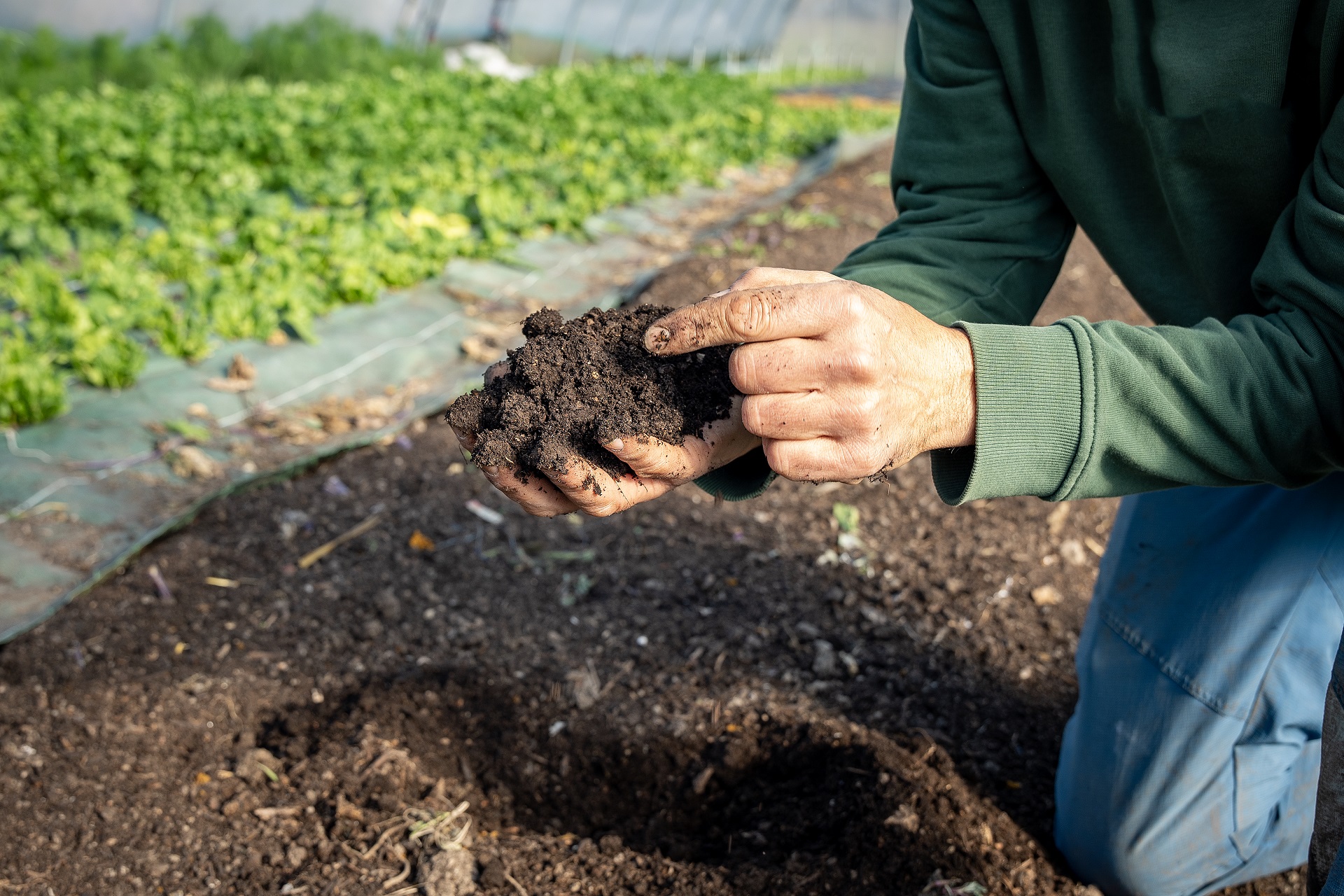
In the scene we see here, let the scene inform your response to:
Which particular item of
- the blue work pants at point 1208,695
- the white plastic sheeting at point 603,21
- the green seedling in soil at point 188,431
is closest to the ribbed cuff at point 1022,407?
the blue work pants at point 1208,695

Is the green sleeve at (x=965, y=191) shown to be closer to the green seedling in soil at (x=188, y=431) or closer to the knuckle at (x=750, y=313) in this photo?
the knuckle at (x=750, y=313)

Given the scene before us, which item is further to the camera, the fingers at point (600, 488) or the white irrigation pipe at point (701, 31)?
the white irrigation pipe at point (701, 31)

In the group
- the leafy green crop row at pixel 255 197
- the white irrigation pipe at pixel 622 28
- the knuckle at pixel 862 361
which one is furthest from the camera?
the white irrigation pipe at pixel 622 28

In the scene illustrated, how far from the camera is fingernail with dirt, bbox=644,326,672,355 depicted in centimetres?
127

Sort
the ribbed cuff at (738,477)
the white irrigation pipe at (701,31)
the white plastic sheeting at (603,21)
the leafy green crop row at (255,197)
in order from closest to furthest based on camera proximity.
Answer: the ribbed cuff at (738,477)
the leafy green crop row at (255,197)
the white plastic sheeting at (603,21)
the white irrigation pipe at (701,31)

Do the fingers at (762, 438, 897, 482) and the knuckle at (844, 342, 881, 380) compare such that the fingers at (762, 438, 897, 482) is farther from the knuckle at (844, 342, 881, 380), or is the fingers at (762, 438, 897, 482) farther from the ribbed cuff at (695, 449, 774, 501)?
the ribbed cuff at (695, 449, 774, 501)

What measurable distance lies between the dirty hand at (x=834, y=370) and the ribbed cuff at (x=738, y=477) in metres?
0.34

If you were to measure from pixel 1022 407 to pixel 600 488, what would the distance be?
597mm

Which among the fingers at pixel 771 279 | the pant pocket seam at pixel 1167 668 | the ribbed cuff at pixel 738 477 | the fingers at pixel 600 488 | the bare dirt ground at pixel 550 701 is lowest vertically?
the bare dirt ground at pixel 550 701

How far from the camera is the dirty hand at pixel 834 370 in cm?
118

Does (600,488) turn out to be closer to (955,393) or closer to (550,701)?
(955,393)

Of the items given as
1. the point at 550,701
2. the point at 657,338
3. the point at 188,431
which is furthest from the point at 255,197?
the point at 657,338

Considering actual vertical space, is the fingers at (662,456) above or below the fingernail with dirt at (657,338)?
below

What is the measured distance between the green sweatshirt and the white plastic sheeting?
8340 mm
